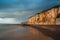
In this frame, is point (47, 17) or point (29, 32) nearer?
point (29, 32)

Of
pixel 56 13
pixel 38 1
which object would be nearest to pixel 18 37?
pixel 38 1

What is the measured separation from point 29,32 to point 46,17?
12.8 inches

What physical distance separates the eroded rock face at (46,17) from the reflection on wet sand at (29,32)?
0.07 m

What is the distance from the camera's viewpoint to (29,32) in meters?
1.53

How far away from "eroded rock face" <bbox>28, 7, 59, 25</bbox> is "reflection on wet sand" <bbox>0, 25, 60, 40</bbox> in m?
0.07

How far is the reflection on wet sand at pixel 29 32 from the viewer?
53.6 inches

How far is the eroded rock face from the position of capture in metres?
1.60

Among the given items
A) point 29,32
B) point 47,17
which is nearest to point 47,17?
point 47,17

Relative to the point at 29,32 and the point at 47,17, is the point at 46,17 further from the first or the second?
the point at 29,32

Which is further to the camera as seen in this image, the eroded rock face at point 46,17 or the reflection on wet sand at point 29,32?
the eroded rock face at point 46,17

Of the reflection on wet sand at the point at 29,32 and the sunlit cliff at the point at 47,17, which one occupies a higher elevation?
the sunlit cliff at the point at 47,17

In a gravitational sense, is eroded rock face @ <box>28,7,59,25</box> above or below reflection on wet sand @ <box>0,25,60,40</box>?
above

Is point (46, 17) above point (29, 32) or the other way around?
above

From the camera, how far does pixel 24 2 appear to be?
1.50m
